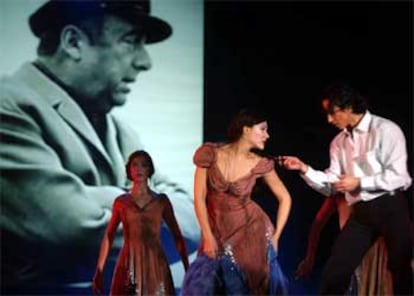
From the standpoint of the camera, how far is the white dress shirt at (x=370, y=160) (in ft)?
14.8

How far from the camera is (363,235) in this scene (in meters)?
4.58

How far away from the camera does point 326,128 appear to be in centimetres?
543

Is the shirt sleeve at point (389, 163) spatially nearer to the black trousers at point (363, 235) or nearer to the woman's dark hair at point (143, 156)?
the black trousers at point (363, 235)

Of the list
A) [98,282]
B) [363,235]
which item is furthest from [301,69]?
[98,282]

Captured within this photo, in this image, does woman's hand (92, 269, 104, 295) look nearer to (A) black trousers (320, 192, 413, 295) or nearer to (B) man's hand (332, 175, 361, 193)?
(A) black trousers (320, 192, 413, 295)

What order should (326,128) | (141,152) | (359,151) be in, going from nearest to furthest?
(359,151)
(141,152)
(326,128)

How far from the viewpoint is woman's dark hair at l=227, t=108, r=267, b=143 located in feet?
15.8

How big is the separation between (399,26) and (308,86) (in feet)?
2.53

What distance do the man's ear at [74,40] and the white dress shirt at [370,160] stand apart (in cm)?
167

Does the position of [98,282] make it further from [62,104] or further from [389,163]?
[389,163]

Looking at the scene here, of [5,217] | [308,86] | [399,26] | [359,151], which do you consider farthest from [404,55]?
[5,217]

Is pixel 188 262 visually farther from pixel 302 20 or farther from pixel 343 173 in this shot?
pixel 302 20

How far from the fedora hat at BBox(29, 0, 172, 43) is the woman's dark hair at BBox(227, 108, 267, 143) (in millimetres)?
851

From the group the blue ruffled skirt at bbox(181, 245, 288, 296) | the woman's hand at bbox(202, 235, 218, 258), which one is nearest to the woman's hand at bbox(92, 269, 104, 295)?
the blue ruffled skirt at bbox(181, 245, 288, 296)
